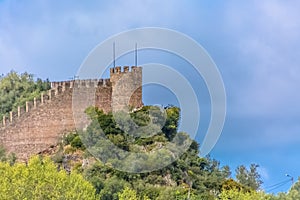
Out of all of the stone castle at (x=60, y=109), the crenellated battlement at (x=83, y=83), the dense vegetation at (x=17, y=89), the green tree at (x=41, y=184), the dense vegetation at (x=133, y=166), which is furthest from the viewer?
the dense vegetation at (x=17, y=89)

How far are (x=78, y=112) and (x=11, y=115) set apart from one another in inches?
160

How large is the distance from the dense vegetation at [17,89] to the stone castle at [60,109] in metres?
4.77

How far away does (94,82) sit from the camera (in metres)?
99.1

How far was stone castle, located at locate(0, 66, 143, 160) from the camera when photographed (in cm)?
9812

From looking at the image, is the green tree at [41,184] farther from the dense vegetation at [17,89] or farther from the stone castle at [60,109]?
the dense vegetation at [17,89]

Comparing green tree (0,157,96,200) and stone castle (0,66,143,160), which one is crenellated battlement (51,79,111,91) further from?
green tree (0,157,96,200)

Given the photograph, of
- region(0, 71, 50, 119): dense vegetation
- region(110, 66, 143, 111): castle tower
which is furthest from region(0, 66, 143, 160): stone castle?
region(0, 71, 50, 119): dense vegetation

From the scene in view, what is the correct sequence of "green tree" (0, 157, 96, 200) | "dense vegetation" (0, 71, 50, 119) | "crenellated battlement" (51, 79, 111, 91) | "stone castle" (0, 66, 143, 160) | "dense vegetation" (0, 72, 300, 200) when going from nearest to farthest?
"green tree" (0, 157, 96, 200) < "dense vegetation" (0, 72, 300, 200) < "stone castle" (0, 66, 143, 160) < "crenellated battlement" (51, 79, 111, 91) < "dense vegetation" (0, 71, 50, 119)

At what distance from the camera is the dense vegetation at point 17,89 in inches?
4109

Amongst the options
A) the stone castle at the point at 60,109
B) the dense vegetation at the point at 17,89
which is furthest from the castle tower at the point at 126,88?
the dense vegetation at the point at 17,89

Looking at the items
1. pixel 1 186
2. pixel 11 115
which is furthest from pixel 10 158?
pixel 1 186

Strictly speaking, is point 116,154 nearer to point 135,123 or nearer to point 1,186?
point 135,123

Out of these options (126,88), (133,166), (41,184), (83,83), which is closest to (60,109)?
(83,83)

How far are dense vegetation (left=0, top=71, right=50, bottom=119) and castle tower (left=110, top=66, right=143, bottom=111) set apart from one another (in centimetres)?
664
